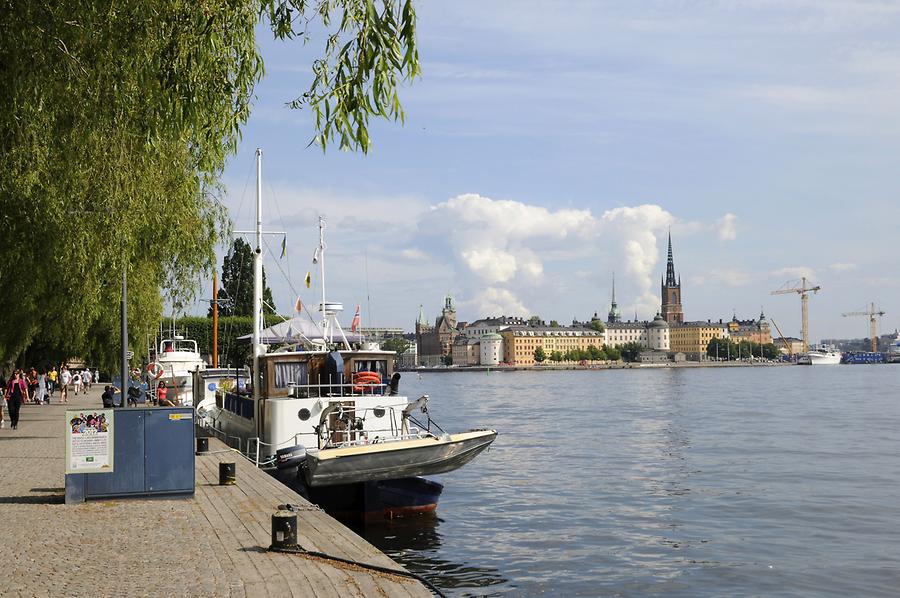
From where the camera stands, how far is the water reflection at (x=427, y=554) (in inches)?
756

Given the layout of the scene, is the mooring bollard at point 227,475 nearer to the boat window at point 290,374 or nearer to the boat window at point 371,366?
the boat window at point 290,374

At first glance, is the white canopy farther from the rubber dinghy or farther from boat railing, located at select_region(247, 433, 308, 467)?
the rubber dinghy

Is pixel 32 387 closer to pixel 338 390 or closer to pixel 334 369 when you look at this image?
pixel 338 390

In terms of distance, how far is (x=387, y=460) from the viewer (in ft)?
72.8

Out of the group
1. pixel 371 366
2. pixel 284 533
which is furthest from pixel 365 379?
pixel 284 533

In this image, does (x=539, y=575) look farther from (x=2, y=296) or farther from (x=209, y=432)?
(x=209, y=432)

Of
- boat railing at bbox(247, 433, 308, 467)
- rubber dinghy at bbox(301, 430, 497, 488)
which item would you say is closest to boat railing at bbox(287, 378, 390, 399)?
Result: boat railing at bbox(247, 433, 308, 467)

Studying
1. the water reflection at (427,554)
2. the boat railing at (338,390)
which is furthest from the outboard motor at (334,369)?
the water reflection at (427,554)

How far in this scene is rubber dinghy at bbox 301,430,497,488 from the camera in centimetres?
2173

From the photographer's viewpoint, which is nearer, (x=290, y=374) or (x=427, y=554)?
(x=427, y=554)

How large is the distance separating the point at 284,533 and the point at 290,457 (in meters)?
10.3

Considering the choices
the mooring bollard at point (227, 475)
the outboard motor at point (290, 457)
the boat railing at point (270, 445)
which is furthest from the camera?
the boat railing at point (270, 445)

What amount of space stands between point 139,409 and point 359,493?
25.6 ft

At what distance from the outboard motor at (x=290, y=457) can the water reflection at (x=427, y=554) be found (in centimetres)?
219
